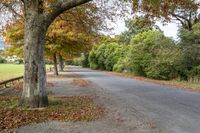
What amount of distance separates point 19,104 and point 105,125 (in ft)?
14.6

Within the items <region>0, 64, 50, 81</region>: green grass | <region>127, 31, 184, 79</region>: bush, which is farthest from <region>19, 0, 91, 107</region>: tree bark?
<region>0, 64, 50, 81</region>: green grass

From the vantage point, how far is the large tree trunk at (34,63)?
11.9 m

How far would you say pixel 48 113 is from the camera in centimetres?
1083

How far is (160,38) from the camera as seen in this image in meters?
35.0

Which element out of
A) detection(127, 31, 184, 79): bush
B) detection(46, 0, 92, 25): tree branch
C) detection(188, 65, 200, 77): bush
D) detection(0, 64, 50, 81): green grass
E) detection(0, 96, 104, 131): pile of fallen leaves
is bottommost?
detection(0, 96, 104, 131): pile of fallen leaves

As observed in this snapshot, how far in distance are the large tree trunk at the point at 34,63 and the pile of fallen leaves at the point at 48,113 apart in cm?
51

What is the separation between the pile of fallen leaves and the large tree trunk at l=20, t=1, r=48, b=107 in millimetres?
514

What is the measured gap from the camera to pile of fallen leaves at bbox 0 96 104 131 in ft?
31.3

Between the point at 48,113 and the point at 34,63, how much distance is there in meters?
2.16

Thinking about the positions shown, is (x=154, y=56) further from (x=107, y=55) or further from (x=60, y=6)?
(x=107, y=55)

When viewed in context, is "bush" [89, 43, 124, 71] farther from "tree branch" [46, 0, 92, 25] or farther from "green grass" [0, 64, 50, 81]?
"tree branch" [46, 0, 92, 25]

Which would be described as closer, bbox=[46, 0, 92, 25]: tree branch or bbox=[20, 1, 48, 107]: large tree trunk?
bbox=[20, 1, 48, 107]: large tree trunk

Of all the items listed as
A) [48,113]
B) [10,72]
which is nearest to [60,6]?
[48,113]

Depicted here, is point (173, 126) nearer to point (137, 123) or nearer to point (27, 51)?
point (137, 123)
